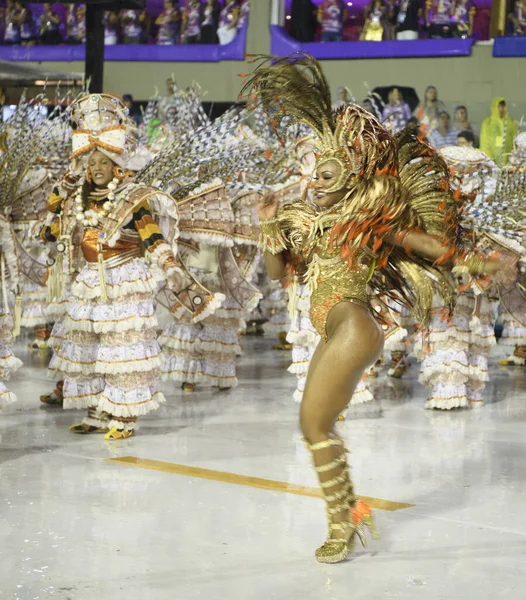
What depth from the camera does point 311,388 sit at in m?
3.97

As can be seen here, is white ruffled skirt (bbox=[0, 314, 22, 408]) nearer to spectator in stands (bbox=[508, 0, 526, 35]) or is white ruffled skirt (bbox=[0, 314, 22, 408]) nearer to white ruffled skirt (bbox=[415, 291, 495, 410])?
white ruffled skirt (bbox=[415, 291, 495, 410])

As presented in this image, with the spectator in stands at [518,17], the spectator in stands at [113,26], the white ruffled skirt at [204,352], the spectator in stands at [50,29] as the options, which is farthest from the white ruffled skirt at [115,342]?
the spectator in stands at [50,29]

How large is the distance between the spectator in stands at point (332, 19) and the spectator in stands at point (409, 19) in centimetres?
112

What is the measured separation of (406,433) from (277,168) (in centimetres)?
324

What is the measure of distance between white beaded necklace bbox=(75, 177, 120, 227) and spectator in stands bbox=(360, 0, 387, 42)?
36.9 feet

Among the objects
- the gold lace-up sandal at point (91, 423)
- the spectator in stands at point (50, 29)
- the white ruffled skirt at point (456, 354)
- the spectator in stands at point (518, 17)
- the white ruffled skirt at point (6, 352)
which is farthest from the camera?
the spectator in stands at point (50, 29)

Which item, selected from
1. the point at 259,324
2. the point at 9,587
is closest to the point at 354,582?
the point at 9,587

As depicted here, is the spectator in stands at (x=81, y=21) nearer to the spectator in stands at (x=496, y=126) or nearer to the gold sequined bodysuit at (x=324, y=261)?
the spectator in stands at (x=496, y=126)

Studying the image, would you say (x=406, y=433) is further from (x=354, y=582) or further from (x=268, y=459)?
(x=354, y=582)

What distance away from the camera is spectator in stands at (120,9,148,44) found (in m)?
17.8

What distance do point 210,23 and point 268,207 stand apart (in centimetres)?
1402

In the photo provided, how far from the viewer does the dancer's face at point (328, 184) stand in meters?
4.08

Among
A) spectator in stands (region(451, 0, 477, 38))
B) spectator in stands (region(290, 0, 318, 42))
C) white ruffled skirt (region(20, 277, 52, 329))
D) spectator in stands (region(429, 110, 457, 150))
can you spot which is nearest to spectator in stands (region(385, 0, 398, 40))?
spectator in stands (region(451, 0, 477, 38))

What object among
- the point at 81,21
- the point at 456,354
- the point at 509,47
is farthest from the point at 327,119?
the point at 81,21
